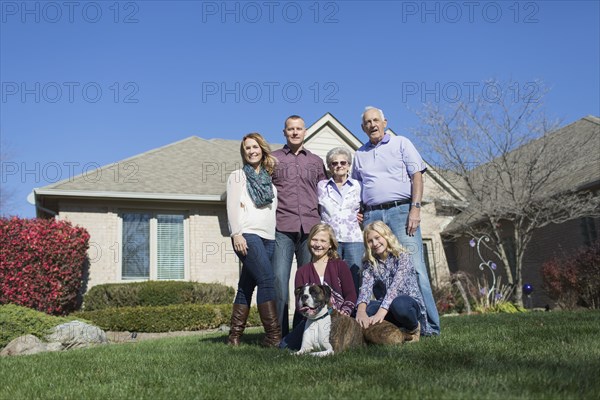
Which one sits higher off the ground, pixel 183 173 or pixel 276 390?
pixel 183 173

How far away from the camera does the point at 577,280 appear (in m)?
12.4

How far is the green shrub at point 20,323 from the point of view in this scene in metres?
8.55

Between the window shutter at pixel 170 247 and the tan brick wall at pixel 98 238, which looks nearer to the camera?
the tan brick wall at pixel 98 238

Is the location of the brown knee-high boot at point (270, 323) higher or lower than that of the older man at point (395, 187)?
lower

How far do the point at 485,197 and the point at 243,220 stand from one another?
1152 centimetres

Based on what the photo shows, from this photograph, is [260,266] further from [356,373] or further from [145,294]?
[145,294]

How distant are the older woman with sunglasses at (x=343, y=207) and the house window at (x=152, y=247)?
32.5ft

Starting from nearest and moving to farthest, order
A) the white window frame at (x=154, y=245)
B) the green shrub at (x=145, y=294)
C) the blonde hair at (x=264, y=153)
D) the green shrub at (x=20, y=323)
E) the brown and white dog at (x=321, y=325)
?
the brown and white dog at (x=321, y=325), the blonde hair at (x=264, y=153), the green shrub at (x=20, y=323), the green shrub at (x=145, y=294), the white window frame at (x=154, y=245)

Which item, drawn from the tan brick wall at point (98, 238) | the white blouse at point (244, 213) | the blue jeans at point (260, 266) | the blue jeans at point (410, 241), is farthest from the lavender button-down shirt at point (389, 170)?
the tan brick wall at point (98, 238)

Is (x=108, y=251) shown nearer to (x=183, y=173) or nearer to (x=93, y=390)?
(x=183, y=173)

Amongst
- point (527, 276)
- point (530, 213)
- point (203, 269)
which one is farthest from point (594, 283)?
point (203, 269)

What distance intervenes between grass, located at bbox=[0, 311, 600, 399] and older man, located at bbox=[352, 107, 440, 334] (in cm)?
83

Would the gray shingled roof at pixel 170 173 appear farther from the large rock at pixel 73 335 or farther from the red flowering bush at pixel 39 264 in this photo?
the large rock at pixel 73 335

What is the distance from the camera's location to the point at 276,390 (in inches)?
125
